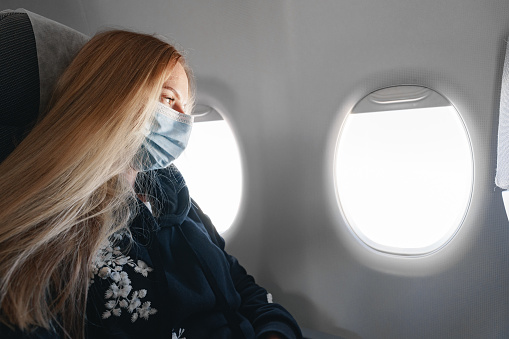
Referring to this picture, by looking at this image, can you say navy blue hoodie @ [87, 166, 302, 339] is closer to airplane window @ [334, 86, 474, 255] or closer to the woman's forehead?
the woman's forehead

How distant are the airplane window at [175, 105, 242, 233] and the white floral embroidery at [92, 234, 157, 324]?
36.9 inches

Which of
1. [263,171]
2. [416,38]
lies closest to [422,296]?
[263,171]

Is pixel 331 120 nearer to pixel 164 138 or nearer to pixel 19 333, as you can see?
pixel 164 138

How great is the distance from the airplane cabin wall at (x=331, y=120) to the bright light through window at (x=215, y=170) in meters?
0.10

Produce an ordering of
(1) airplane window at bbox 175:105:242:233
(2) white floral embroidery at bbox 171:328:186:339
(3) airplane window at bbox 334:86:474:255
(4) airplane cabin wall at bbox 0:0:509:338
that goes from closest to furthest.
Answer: (2) white floral embroidery at bbox 171:328:186:339 → (4) airplane cabin wall at bbox 0:0:509:338 → (3) airplane window at bbox 334:86:474:255 → (1) airplane window at bbox 175:105:242:233

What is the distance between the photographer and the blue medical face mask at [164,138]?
1.14 metres

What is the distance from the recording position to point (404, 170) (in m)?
1.64

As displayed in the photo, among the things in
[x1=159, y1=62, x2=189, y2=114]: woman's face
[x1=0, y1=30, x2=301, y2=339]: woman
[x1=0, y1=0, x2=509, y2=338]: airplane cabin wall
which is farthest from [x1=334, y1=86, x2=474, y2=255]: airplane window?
[x1=159, y1=62, x2=189, y2=114]: woman's face

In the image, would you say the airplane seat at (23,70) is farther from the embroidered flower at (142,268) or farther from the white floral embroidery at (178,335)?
the white floral embroidery at (178,335)

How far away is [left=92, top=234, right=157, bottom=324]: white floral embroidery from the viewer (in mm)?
956

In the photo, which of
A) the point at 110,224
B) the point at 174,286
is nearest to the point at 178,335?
the point at 174,286

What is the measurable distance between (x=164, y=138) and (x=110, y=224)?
32 cm

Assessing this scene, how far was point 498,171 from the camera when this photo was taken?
1310 mm

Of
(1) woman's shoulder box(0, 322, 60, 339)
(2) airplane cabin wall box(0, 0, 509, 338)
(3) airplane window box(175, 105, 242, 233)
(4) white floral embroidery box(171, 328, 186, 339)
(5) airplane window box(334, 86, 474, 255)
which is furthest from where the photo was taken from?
(3) airplane window box(175, 105, 242, 233)
